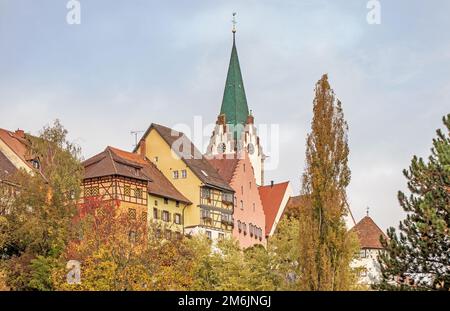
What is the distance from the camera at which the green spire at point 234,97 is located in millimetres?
123688

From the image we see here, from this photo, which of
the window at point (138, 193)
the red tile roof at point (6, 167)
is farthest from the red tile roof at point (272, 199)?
the red tile roof at point (6, 167)

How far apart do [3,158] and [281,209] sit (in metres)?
33.0

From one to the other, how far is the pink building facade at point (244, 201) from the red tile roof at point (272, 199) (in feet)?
19.6

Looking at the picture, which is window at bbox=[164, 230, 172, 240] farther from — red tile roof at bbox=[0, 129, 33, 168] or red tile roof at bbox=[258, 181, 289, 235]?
red tile roof at bbox=[258, 181, 289, 235]

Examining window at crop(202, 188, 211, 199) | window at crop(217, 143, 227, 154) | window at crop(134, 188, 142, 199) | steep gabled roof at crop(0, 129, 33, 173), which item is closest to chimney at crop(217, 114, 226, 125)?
window at crop(217, 143, 227, 154)

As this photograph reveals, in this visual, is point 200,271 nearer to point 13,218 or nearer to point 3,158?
point 13,218

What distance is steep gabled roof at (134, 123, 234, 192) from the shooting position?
6981 centimetres

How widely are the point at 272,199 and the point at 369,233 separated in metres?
21.5

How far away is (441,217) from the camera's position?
3434 cm

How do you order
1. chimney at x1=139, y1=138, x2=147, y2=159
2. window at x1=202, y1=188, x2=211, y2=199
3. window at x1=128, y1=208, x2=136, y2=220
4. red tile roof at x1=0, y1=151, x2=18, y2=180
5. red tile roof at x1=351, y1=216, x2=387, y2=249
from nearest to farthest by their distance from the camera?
window at x1=128, y1=208, x2=136, y2=220 < red tile roof at x1=0, y1=151, x2=18, y2=180 < red tile roof at x1=351, y1=216, x2=387, y2=249 < window at x1=202, y1=188, x2=211, y2=199 < chimney at x1=139, y1=138, x2=147, y2=159

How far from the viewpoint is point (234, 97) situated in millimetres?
123750

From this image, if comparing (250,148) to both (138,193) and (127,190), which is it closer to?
(138,193)
